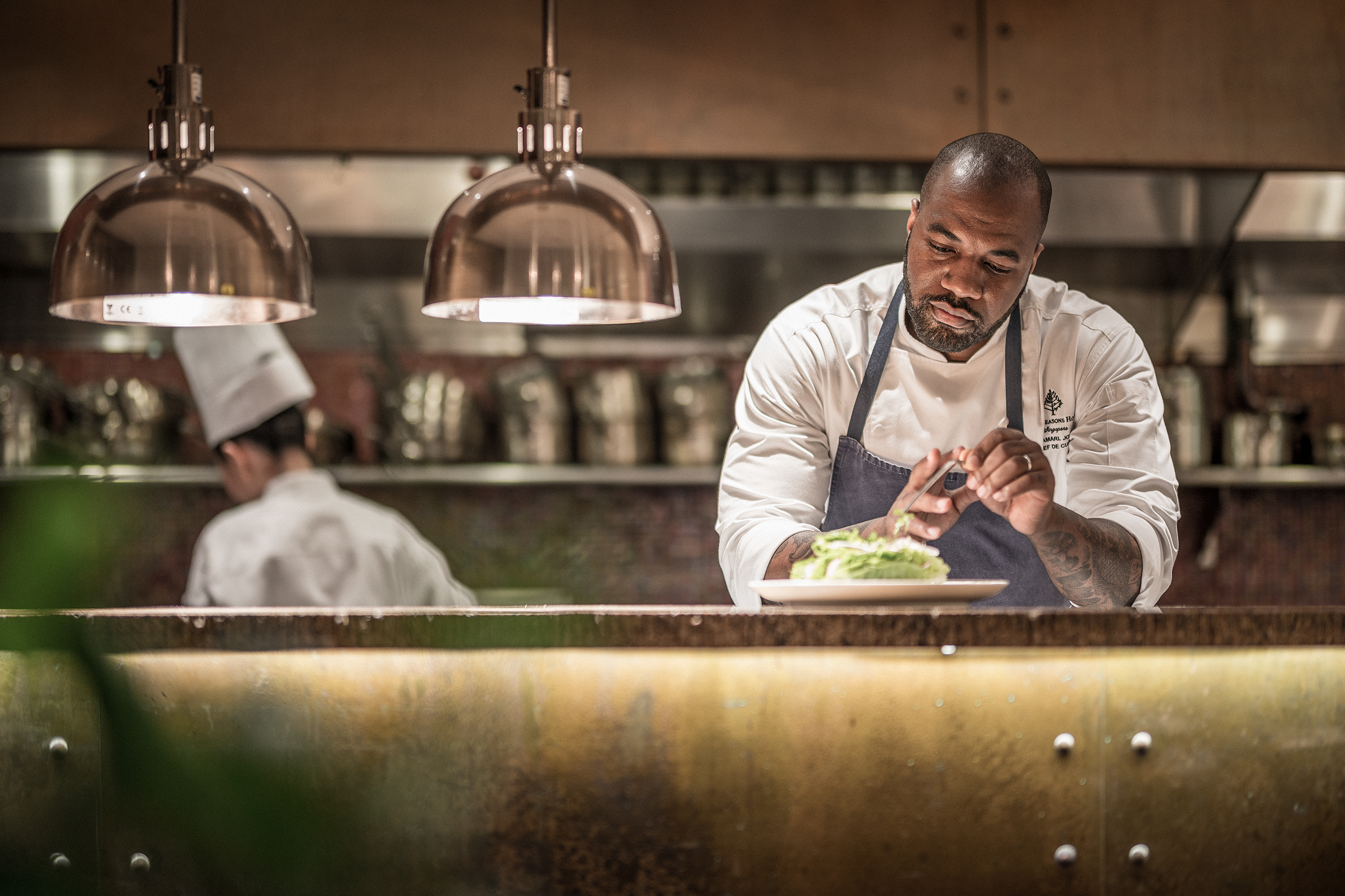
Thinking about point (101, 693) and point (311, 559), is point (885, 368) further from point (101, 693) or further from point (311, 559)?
point (101, 693)

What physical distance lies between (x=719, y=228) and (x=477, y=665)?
8.65 feet

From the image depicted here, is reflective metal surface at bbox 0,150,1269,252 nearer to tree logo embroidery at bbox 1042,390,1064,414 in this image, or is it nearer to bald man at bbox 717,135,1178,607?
bald man at bbox 717,135,1178,607

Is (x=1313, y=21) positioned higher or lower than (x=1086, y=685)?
higher

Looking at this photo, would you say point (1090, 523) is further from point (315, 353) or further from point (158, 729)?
point (315, 353)

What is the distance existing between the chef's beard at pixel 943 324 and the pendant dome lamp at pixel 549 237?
1.70 feet

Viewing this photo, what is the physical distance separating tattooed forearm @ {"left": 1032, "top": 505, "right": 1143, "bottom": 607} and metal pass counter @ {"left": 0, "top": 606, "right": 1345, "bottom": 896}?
1.30ft

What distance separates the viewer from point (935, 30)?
10.2 feet

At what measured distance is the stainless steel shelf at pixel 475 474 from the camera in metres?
3.79

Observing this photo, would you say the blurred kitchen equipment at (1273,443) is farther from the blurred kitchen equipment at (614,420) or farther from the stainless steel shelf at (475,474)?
the blurred kitchen equipment at (614,420)

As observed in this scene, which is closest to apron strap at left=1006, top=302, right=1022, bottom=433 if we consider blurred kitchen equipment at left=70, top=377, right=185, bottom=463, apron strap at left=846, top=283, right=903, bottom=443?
apron strap at left=846, top=283, right=903, bottom=443

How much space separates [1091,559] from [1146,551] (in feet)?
0.48

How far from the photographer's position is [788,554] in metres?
1.78

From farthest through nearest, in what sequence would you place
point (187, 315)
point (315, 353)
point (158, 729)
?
1. point (315, 353)
2. point (187, 315)
3. point (158, 729)

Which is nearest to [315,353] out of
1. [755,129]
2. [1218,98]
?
[755,129]
